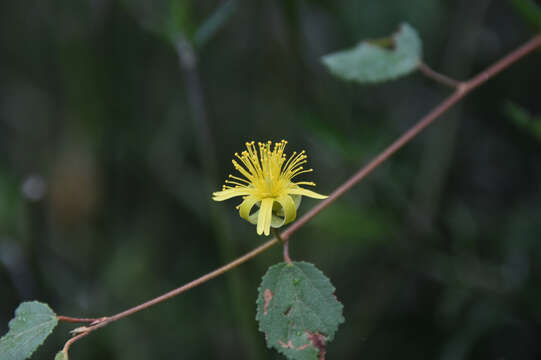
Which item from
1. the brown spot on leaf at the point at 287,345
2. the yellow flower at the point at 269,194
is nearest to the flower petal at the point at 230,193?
the yellow flower at the point at 269,194

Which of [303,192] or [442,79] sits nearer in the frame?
[303,192]

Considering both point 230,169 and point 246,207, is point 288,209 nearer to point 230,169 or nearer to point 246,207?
point 246,207

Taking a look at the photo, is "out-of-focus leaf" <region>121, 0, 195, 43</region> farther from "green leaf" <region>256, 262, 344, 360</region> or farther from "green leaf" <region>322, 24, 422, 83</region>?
"green leaf" <region>256, 262, 344, 360</region>

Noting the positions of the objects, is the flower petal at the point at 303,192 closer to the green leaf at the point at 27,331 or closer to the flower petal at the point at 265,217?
the flower petal at the point at 265,217

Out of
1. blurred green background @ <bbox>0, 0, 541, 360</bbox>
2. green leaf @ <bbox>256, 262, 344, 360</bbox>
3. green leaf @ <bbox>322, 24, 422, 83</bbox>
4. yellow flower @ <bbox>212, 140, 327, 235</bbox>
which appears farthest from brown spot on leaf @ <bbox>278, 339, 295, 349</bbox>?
blurred green background @ <bbox>0, 0, 541, 360</bbox>

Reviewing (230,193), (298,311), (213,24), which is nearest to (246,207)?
(230,193)

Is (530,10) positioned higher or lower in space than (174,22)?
lower
